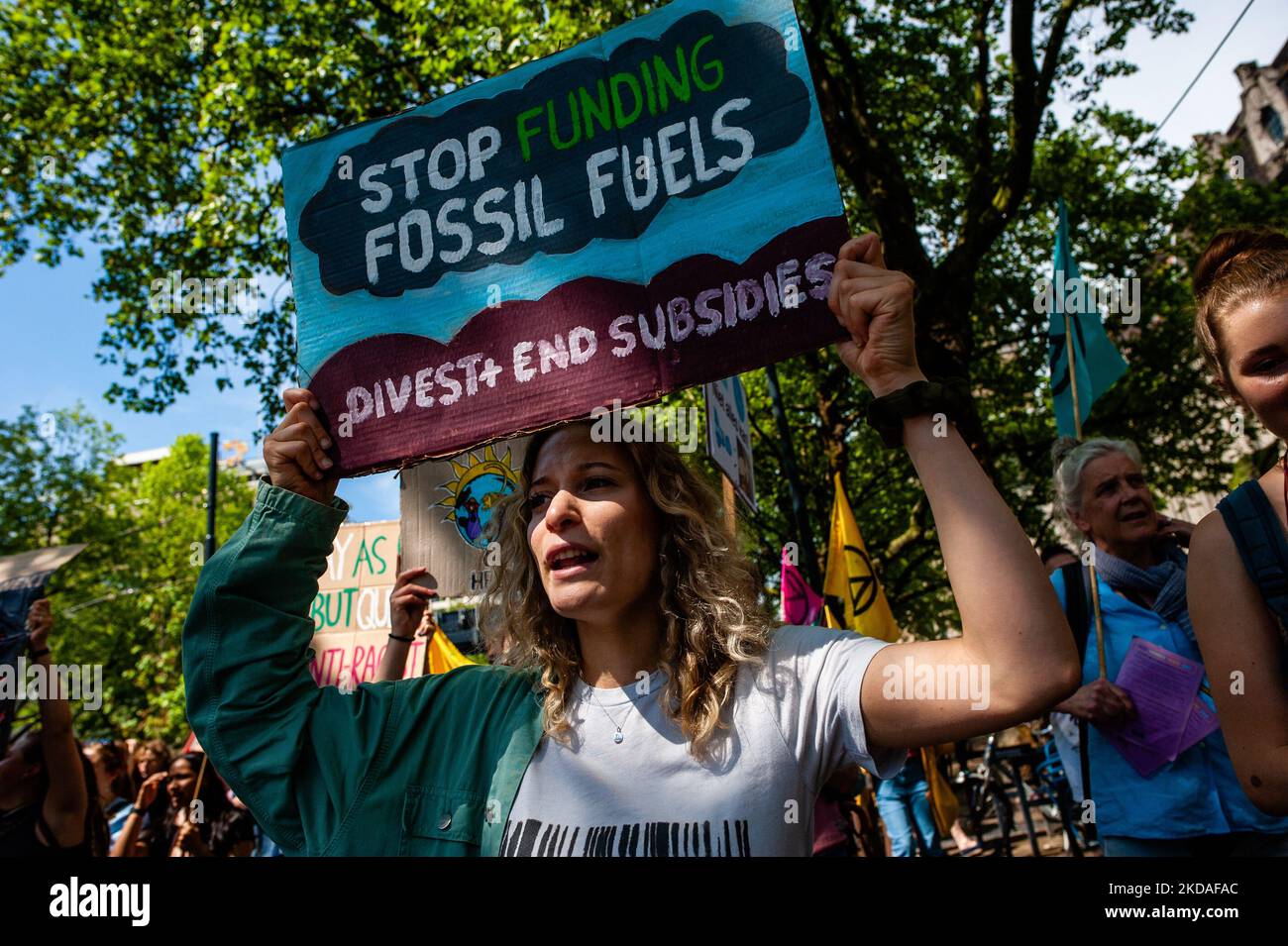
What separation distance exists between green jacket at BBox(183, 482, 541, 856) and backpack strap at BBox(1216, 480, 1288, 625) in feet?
4.48

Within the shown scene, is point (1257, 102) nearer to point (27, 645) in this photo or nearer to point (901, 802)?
point (901, 802)

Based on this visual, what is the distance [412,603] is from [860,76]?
8744 mm

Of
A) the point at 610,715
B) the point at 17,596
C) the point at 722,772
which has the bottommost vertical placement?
the point at 722,772

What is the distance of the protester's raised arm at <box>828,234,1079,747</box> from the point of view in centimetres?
128

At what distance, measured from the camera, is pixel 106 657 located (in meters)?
26.6

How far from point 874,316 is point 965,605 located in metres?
0.52

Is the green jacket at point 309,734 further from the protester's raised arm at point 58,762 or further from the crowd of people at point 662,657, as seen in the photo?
the protester's raised arm at point 58,762

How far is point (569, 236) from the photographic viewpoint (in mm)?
1938

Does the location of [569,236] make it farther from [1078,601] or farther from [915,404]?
[1078,601]

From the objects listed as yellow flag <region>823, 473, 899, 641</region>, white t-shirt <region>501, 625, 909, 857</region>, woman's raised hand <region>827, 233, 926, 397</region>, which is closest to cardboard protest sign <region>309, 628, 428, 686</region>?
yellow flag <region>823, 473, 899, 641</region>

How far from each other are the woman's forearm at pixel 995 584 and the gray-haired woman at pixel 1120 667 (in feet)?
5.33

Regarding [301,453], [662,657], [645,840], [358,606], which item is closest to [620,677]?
[662,657]

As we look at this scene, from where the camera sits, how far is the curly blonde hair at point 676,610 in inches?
64.0

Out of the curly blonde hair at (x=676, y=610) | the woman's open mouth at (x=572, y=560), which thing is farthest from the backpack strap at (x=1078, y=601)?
the woman's open mouth at (x=572, y=560)
